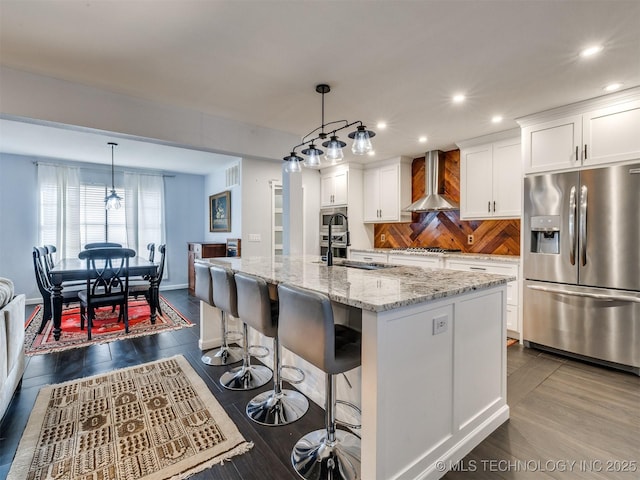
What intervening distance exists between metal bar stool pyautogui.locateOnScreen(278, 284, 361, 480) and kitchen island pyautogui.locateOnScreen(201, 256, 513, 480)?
111 mm

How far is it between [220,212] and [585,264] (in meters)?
5.52

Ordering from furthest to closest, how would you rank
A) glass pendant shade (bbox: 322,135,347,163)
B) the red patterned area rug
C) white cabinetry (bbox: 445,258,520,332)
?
white cabinetry (bbox: 445,258,520,332), the red patterned area rug, glass pendant shade (bbox: 322,135,347,163)

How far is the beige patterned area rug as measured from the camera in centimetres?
161

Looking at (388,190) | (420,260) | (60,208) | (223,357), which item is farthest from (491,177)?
(60,208)

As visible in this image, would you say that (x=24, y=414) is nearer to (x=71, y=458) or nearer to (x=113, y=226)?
(x=71, y=458)

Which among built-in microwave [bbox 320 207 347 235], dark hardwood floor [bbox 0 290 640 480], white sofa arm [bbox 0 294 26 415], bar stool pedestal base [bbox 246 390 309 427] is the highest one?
built-in microwave [bbox 320 207 347 235]

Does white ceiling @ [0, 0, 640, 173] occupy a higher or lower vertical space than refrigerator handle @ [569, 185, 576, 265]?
higher

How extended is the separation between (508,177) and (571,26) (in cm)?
212

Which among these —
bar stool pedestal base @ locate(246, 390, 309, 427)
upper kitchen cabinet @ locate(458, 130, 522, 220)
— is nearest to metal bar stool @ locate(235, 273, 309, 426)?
bar stool pedestal base @ locate(246, 390, 309, 427)

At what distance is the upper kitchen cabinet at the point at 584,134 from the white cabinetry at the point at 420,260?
4.86 ft

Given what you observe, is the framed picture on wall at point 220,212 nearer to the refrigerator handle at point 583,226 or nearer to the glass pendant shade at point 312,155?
the glass pendant shade at point 312,155

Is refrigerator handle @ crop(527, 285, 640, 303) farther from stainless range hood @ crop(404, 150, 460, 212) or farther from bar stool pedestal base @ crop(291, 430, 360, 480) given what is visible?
bar stool pedestal base @ crop(291, 430, 360, 480)

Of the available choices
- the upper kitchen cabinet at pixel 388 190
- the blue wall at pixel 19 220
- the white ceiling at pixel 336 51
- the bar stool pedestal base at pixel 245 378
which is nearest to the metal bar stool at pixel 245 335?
the bar stool pedestal base at pixel 245 378

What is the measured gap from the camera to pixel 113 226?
5.94m
